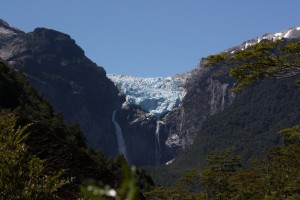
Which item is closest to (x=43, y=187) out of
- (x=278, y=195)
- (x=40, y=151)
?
(x=40, y=151)

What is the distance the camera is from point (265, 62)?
593 inches

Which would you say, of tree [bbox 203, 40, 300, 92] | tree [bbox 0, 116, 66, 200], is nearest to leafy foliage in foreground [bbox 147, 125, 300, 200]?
tree [bbox 203, 40, 300, 92]

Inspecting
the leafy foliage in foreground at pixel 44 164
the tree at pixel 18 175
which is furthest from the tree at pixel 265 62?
the tree at pixel 18 175

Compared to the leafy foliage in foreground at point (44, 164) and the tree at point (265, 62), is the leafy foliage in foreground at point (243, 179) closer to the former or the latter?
the tree at point (265, 62)

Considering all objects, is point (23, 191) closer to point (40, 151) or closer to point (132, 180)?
point (132, 180)

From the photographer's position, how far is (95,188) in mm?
1401

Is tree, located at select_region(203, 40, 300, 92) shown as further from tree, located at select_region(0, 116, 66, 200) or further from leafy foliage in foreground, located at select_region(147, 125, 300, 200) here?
leafy foliage in foreground, located at select_region(147, 125, 300, 200)

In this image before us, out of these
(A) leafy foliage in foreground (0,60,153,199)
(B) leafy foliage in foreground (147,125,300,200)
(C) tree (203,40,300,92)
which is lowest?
(B) leafy foliage in foreground (147,125,300,200)

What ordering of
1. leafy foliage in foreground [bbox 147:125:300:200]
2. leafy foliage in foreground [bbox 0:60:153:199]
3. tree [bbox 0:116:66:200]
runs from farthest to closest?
leafy foliage in foreground [bbox 147:125:300:200]
leafy foliage in foreground [bbox 0:60:153:199]
tree [bbox 0:116:66:200]

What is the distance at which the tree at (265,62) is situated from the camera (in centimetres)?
1493

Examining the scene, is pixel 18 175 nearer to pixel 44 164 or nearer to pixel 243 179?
pixel 44 164

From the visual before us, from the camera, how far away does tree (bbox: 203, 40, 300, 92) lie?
49.0 ft

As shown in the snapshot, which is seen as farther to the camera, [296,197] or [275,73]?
[296,197]

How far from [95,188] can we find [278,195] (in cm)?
2447
